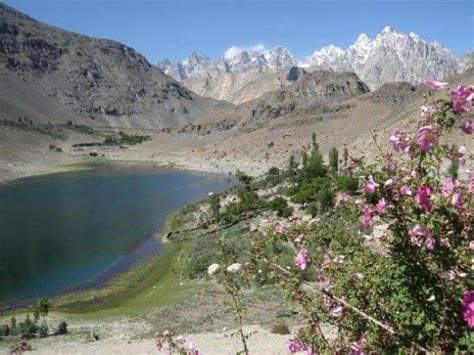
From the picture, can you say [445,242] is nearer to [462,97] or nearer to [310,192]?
[462,97]

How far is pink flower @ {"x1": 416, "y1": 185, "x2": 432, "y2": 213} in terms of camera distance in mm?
4789

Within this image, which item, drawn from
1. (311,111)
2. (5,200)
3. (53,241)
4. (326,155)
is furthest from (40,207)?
→ (311,111)

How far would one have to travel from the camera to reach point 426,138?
4.65 m

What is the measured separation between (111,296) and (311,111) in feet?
383

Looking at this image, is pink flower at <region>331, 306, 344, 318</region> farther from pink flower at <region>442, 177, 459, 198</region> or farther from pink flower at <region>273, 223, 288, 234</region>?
pink flower at <region>442, 177, 459, 198</region>

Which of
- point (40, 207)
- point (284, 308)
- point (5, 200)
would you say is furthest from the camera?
point (5, 200)

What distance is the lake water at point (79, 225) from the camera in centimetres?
4541

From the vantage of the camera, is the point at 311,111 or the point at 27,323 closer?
the point at 27,323

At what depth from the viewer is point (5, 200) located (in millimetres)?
87375

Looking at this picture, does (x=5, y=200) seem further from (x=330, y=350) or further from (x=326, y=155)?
(x=330, y=350)

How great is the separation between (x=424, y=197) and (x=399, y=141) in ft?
1.59

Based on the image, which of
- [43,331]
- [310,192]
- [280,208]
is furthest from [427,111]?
[310,192]

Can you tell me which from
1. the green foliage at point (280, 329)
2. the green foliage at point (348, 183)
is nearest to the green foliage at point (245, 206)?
the green foliage at point (348, 183)

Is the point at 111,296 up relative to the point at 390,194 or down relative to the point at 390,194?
down
